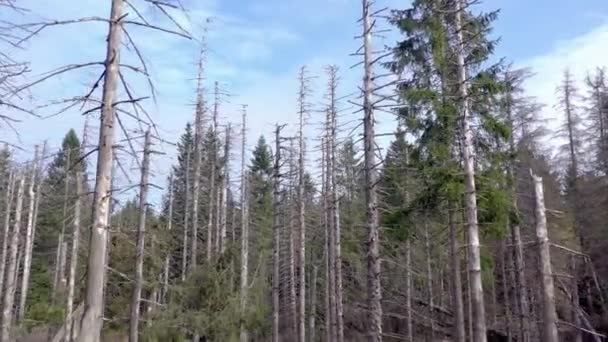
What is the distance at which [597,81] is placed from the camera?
3706cm

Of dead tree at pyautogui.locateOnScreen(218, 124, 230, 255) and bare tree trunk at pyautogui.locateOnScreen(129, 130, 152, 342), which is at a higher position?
dead tree at pyautogui.locateOnScreen(218, 124, 230, 255)

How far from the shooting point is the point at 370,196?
1367 centimetres

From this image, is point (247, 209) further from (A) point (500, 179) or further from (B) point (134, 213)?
(A) point (500, 179)

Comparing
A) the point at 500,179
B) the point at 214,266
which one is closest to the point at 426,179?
the point at 500,179

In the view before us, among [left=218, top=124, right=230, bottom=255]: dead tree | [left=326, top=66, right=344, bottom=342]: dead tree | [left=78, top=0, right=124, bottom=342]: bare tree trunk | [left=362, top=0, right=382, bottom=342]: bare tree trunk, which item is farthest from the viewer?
[left=218, top=124, right=230, bottom=255]: dead tree

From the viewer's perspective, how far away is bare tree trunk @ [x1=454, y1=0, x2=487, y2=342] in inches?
522

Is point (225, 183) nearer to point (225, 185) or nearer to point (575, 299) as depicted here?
point (225, 185)

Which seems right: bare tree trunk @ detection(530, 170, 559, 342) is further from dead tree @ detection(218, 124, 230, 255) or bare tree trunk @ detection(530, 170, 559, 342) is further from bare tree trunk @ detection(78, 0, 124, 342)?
dead tree @ detection(218, 124, 230, 255)

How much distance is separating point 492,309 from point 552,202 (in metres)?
6.60

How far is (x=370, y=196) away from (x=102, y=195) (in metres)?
7.72

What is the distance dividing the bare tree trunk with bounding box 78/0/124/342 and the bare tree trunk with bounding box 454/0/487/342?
8684 mm

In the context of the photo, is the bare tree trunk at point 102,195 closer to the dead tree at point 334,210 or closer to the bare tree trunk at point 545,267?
the bare tree trunk at point 545,267

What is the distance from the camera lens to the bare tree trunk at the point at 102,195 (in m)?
6.72

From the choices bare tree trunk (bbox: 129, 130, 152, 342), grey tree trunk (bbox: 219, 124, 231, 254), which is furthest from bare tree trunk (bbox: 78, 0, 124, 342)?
grey tree trunk (bbox: 219, 124, 231, 254)
